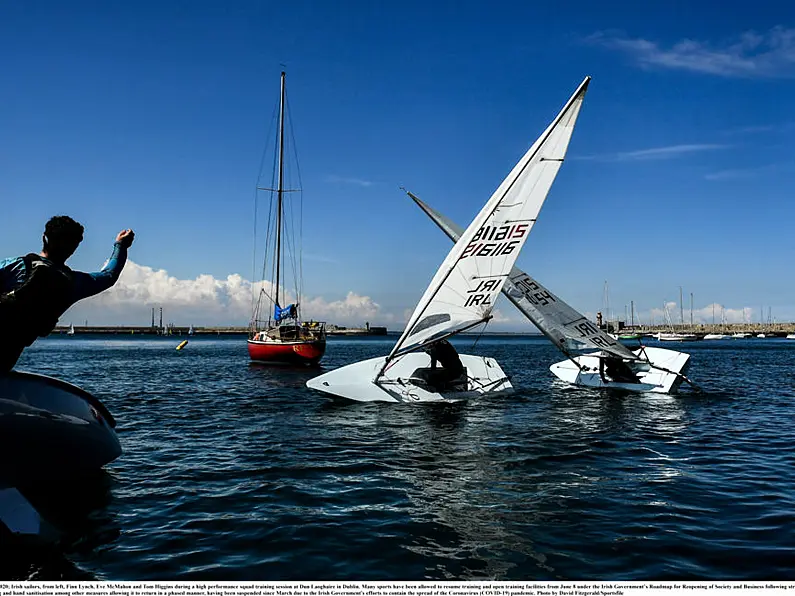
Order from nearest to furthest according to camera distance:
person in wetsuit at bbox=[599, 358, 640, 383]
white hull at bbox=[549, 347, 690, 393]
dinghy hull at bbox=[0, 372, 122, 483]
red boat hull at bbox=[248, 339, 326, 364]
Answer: dinghy hull at bbox=[0, 372, 122, 483] → white hull at bbox=[549, 347, 690, 393] → person in wetsuit at bbox=[599, 358, 640, 383] → red boat hull at bbox=[248, 339, 326, 364]

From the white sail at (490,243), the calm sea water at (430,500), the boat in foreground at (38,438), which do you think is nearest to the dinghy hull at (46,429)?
the boat in foreground at (38,438)

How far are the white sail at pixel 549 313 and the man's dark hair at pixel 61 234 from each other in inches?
657

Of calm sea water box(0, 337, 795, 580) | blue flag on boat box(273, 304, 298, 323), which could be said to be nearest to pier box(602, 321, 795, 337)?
blue flag on boat box(273, 304, 298, 323)

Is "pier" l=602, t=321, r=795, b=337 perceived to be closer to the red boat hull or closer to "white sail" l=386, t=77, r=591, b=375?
the red boat hull

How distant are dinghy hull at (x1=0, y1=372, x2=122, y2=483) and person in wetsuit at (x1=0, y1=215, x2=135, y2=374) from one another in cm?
40

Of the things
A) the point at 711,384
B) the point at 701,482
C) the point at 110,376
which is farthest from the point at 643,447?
the point at 110,376

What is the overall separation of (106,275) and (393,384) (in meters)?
13.2

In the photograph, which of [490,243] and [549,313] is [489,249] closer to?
[490,243]

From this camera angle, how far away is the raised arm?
639 centimetres

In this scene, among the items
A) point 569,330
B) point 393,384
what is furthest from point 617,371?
point 393,384

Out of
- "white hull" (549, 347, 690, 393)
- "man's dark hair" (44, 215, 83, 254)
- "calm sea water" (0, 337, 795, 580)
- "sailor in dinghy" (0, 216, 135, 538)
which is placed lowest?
"calm sea water" (0, 337, 795, 580)

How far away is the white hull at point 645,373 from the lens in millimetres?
22484

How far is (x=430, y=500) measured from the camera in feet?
27.6

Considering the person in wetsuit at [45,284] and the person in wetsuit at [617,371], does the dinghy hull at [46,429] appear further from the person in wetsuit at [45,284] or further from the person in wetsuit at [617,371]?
the person in wetsuit at [617,371]
